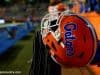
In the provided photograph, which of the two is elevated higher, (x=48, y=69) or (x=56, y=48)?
(x=56, y=48)

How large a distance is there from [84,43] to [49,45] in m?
0.16

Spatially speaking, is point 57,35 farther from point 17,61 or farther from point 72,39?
point 17,61

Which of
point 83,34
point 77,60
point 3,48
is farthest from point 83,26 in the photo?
point 3,48

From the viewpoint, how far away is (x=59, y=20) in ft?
4.83

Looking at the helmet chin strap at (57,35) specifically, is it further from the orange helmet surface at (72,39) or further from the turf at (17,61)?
the turf at (17,61)

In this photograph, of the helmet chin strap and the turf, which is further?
the turf

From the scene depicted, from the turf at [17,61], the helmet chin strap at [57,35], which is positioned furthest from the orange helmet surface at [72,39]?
the turf at [17,61]

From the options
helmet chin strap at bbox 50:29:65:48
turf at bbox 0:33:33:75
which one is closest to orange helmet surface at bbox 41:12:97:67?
helmet chin strap at bbox 50:29:65:48

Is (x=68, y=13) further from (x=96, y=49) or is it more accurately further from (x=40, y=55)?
(x=40, y=55)

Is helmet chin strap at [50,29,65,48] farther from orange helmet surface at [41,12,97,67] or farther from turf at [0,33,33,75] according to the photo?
turf at [0,33,33,75]

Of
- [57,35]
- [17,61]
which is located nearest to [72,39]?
[57,35]

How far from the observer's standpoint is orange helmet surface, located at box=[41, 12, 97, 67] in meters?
1.46

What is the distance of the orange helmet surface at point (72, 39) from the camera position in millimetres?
1455

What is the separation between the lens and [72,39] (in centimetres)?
146
